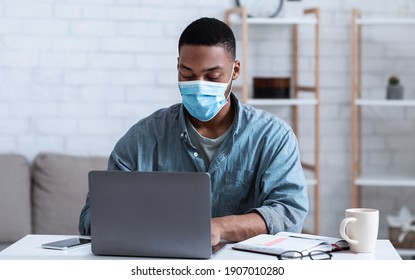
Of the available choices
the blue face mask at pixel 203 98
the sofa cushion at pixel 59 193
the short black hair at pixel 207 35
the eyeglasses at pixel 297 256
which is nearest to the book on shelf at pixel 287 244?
the eyeglasses at pixel 297 256

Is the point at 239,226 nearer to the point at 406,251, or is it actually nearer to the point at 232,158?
the point at 232,158

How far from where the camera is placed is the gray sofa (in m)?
3.61

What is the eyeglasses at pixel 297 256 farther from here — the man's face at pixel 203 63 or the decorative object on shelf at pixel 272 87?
the decorative object on shelf at pixel 272 87

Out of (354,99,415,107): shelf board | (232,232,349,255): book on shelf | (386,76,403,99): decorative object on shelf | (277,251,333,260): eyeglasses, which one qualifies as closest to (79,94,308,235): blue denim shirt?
(232,232,349,255): book on shelf

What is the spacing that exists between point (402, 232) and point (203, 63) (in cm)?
203

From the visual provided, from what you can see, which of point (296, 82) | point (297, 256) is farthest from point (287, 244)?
point (296, 82)

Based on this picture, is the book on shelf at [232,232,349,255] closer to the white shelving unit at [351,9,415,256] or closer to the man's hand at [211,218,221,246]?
the man's hand at [211,218,221,246]

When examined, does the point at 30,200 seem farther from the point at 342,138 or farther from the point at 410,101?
the point at 410,101

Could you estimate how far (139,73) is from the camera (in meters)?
3.98

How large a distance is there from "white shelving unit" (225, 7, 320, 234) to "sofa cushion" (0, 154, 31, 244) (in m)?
1.15

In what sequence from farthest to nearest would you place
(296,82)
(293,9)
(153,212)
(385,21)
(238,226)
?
(296,82), (293,9), (385,21), (238,226), (153,212)

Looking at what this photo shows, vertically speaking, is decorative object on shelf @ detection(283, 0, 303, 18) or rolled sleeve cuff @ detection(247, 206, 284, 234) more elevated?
decorative object on shelf @ detection(283, 0, 303, 18)

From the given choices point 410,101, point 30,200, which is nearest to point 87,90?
point 30,200

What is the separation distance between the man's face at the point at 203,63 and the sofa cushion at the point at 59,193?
61.7 inches
